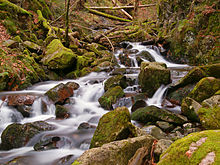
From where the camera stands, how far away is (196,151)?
1287 millimetres

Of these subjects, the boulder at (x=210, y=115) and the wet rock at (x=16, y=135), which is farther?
the wet rock at (x=16, y=135)

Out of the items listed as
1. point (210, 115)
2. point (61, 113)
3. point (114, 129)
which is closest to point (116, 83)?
point (61, 113)

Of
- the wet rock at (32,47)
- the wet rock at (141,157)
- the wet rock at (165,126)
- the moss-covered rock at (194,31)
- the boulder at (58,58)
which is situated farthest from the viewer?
the wet rock at (32,47)

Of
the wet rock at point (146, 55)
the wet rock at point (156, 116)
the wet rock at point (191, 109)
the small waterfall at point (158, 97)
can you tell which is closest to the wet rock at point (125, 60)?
the wet rock at point (146, 55)

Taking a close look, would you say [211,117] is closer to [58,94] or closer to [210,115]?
[210,115]

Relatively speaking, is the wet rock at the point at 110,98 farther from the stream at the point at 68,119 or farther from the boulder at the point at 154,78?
the boulder at the point at 154,78

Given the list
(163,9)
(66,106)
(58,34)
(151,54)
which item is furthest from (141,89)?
(163,9)

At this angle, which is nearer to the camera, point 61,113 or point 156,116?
point 156,116

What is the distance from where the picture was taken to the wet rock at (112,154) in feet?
6.37

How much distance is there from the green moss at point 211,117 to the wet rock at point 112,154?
1.69m

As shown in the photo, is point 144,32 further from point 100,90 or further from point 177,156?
point 177,156

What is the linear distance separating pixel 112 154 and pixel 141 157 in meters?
0.49

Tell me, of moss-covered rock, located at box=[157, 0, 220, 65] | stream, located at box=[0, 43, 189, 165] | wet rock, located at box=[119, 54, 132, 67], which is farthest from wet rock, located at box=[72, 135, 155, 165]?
wet rock, located at box=[119, 54, 132, 67]

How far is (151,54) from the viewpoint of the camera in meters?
12.7
